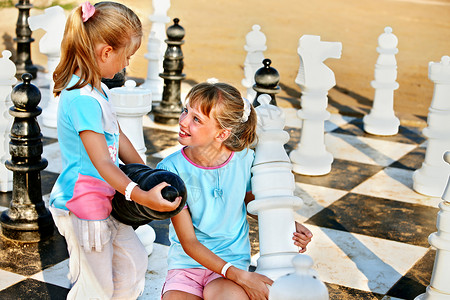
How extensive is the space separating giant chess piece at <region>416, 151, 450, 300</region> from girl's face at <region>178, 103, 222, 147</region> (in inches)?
33.1

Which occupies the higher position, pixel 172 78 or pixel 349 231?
pixel 172 78

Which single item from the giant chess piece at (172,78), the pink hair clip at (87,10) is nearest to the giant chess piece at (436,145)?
the giant chess piece at (172,78)

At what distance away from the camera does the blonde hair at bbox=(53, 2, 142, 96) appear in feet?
6.05

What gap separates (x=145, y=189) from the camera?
1.70 m

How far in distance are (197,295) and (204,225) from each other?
0.19 m

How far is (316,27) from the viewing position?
10.5 meters

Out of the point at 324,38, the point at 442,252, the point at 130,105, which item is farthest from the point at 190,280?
the point at 324,38

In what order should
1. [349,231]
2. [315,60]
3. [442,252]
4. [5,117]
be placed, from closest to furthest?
[442,252] → [349,231] → [5,117] → [315,60]

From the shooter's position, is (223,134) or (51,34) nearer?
(223,134)

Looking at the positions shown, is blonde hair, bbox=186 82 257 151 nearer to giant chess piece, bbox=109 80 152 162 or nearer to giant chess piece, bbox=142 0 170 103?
giant chess piece, bbox=109 80 152 162

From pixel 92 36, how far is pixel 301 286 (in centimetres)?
97

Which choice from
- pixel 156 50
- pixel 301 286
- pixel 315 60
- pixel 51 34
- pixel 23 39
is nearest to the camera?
pixel 301 286

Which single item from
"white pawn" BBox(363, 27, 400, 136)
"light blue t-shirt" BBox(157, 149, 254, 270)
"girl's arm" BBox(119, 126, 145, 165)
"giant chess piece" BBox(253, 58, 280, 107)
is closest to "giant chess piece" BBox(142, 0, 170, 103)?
"white pawn" BBox(363, 27, 400, 136)

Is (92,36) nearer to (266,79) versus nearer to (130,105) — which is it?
(130,105)
